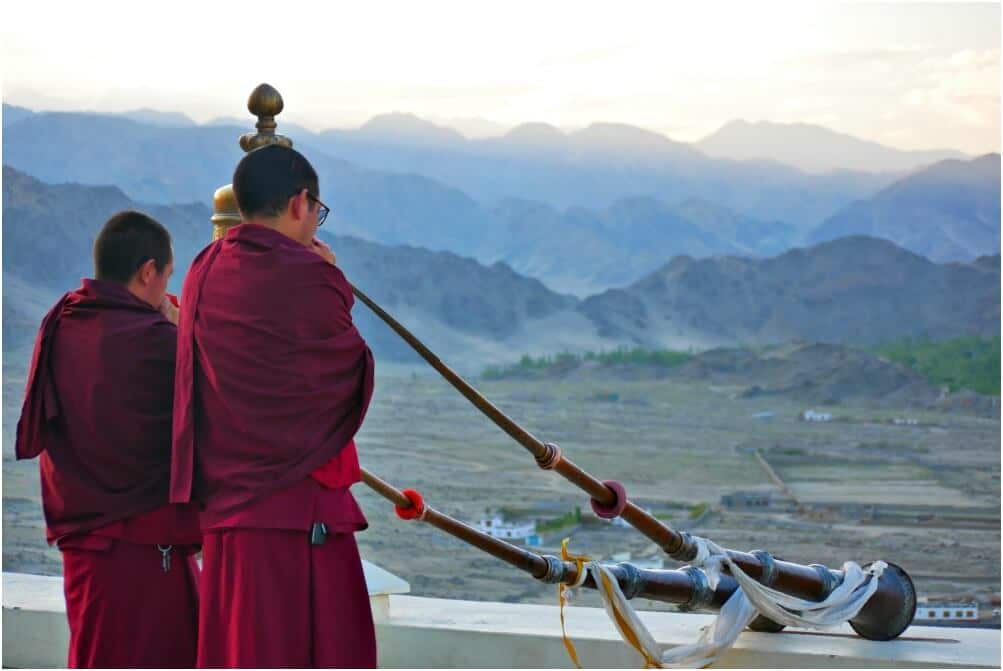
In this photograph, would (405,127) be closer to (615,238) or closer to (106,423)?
(615,238)

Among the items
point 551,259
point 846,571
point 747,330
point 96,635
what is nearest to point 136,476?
point 96,635

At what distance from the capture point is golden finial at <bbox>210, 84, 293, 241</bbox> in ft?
6.95

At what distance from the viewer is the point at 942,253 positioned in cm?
3002

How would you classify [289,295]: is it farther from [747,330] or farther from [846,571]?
[747,330]

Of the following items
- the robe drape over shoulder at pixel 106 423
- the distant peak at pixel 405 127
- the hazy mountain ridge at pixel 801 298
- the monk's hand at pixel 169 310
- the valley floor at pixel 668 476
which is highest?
the distant peak at pixel 405 127

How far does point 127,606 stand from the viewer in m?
2.00

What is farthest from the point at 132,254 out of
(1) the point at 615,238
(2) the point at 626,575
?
(1) the point at 615,238

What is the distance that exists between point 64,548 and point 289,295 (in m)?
0.55

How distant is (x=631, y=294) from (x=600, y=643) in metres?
26.6

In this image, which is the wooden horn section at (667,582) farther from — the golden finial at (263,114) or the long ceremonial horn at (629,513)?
the golden finial at (263,114)

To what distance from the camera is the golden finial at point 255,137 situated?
2.12 meters

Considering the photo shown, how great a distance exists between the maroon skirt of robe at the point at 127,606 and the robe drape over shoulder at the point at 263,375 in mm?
208

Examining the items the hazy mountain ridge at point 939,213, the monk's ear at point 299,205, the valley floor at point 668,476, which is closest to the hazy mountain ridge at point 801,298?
the hazy mountain ridge at point 939,213

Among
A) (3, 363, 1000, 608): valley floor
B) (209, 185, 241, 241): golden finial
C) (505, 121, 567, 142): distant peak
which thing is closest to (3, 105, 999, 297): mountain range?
(505, 121, 567, 142): distant peak
